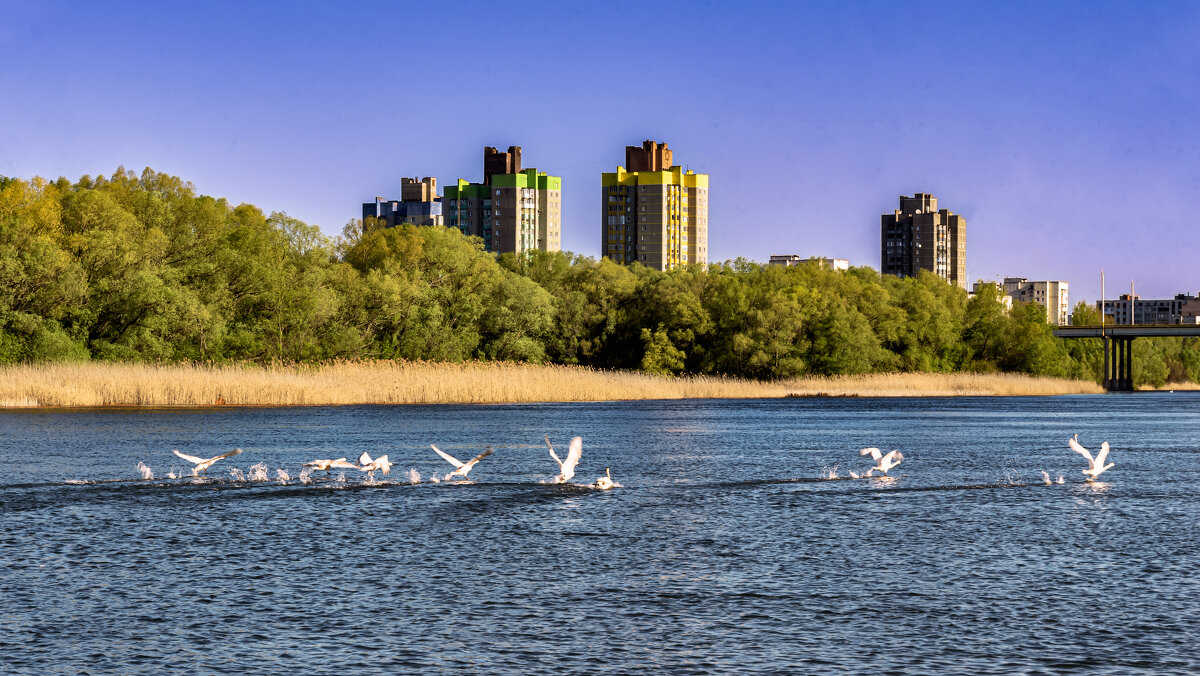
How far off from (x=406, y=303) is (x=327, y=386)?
34.4 meters

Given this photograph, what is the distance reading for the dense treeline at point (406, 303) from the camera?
73.9 metres

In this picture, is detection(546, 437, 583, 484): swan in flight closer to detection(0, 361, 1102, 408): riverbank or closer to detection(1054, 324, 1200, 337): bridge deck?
detection(0, 361, 1102, 408): riverbank

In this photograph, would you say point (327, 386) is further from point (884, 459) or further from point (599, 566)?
point (599, 566)

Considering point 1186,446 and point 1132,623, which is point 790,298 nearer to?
point 1186,446

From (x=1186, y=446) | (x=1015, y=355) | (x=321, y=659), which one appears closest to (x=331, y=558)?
(x=321, y=659)

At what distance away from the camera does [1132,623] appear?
13.5 metres

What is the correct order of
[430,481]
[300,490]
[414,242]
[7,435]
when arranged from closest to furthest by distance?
[300,490] < [430,481] < [7,435] < [414,242]

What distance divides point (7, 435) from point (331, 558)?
25657 mm

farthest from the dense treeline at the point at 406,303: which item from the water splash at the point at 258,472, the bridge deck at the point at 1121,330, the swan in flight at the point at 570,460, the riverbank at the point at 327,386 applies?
the swan in flight at the point at 570,460

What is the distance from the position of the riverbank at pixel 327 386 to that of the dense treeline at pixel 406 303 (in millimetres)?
8972

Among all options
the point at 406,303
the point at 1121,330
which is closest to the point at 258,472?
the point at 406,303

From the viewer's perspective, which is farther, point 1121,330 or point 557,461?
point 1121,330

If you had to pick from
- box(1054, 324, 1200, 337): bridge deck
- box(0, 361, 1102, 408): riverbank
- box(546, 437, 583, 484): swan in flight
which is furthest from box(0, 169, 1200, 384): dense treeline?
box(546, 437, 583, 484): swan in flight

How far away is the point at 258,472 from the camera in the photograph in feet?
93.1
